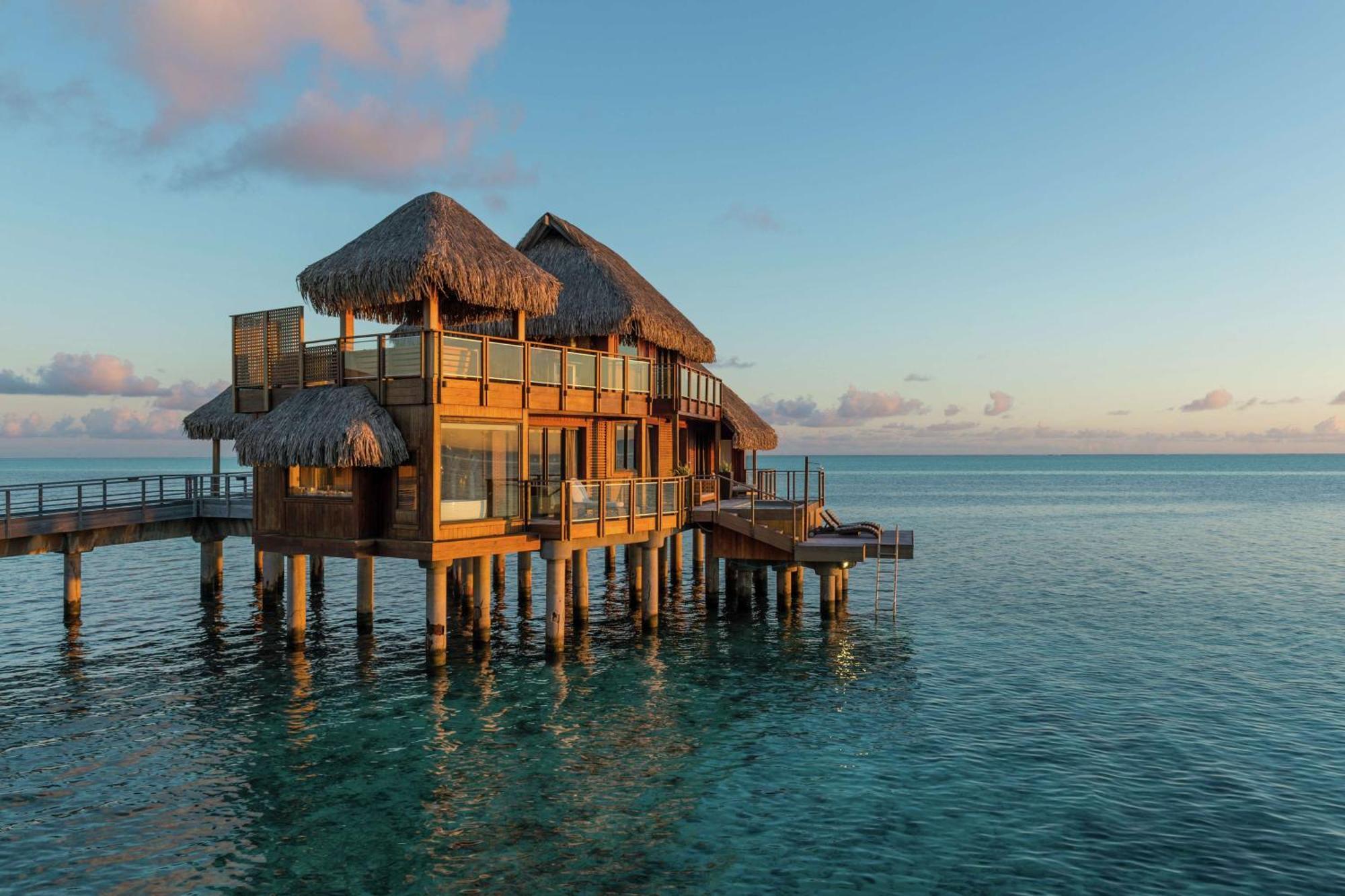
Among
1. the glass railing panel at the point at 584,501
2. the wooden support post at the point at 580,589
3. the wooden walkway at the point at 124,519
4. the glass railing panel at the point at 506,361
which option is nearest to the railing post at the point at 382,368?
the glass railing panel at the point at 506,361

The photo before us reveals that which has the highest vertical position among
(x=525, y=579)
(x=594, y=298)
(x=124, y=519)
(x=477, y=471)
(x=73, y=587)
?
(x=594, y=298)

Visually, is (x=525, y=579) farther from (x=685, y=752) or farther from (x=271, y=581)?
(x=685, y=752)

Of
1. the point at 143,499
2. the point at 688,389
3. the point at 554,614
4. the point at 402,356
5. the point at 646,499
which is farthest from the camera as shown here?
the point at 688,389

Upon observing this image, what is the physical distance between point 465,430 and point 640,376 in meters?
7.07

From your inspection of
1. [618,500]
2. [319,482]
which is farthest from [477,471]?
[618,500]

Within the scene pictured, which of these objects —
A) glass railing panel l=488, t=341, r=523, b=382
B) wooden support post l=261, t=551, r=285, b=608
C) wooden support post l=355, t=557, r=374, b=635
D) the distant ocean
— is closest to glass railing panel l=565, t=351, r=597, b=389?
glass railing panel l=488, t=341, r=523, b=382

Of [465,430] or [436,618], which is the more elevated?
[465,430]

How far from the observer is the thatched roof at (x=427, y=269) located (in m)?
21.3

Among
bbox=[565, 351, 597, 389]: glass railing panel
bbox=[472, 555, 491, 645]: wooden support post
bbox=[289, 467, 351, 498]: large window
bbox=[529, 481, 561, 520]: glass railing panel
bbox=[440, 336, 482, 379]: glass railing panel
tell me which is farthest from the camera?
bbox=[472, 555, 491, 645]: wooden support post

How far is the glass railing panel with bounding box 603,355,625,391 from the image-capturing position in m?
25.3

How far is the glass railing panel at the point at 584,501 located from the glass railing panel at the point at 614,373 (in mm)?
3227

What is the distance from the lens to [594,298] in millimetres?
28594

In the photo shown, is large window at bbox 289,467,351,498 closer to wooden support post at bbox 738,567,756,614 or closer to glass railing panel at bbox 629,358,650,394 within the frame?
glass railing panel at bbox 629,358,650,394

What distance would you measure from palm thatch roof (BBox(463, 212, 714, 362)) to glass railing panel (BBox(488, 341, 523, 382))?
5.43 metres
